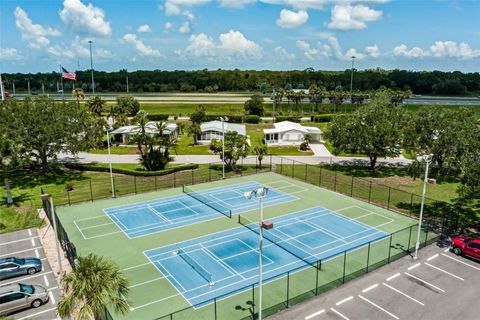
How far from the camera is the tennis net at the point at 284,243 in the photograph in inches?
1067

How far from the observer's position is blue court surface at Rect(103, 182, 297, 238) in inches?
1318

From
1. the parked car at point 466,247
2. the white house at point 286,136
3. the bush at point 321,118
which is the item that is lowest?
the parked car at point 466,247

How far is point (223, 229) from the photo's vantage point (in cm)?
3244

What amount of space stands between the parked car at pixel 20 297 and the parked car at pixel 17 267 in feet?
11.1

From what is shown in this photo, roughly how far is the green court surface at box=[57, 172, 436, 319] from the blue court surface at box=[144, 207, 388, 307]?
2.35 ft

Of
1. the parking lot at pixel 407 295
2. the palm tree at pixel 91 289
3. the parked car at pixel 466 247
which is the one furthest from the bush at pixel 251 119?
the palm tree at pixel 91 289

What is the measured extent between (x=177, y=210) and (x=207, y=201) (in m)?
3.80

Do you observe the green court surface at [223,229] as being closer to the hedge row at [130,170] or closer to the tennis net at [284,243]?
the tennis net at [284,243]

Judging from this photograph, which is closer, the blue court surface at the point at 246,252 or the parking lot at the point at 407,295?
the parking lot at the point at 407,295

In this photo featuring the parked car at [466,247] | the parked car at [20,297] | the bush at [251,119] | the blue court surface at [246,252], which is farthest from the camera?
the bush at [251,119]

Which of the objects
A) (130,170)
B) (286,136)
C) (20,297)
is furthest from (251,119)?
(20,297)

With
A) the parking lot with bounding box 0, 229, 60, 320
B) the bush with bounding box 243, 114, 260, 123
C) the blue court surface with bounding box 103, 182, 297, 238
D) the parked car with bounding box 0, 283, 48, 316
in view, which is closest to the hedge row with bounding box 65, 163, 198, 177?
the blue court surface with bounding box 103, 182, 297, 238

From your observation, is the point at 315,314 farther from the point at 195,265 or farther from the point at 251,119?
the point at 251,119

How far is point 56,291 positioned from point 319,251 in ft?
59.6
